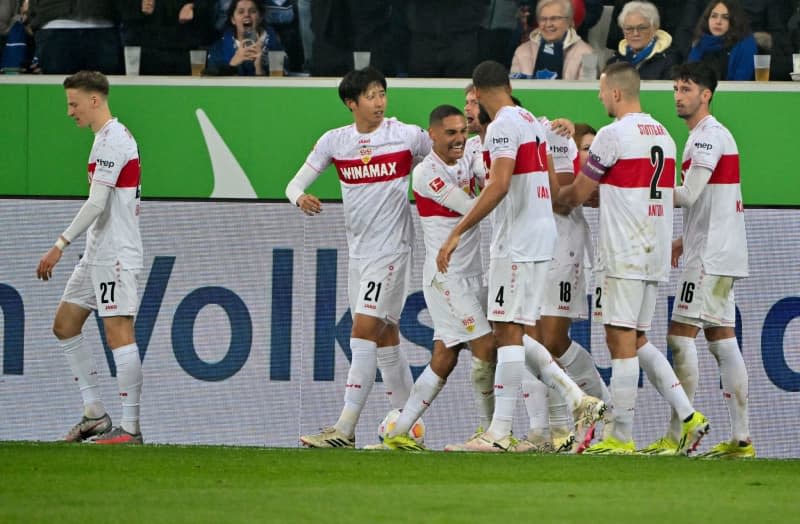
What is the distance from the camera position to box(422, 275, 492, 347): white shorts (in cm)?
967

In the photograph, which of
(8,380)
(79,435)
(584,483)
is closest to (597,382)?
(584,483)

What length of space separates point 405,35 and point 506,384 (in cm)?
438

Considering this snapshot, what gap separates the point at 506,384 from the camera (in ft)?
30.3

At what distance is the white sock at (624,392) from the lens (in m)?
9.22

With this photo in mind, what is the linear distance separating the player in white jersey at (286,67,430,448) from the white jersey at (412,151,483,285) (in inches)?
8.5

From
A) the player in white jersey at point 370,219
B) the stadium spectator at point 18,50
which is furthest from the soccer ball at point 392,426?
the stadium spectator at point 18,50

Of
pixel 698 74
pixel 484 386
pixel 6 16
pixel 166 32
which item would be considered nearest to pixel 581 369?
pixel 484 386

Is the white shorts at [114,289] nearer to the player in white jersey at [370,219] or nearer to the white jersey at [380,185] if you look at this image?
the player in white jersey at [370,219]

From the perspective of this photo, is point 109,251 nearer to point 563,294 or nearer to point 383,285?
point 383,285

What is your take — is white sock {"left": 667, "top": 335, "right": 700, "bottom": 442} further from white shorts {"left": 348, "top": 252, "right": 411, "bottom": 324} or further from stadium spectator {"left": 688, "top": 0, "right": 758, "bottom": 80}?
stadium spectator {"left": 688, "top": 0, "right": 758, "bottom": 80}

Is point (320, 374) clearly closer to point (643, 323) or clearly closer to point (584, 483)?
point (643, 323)

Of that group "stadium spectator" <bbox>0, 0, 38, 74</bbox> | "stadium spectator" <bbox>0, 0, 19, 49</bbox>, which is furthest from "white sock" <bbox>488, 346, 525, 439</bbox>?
"stadium spectator" <bbox>0, 0, 19, 49</bbox>

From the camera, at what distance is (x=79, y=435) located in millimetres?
10312

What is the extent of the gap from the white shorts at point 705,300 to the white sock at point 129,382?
3.38 metres
